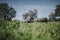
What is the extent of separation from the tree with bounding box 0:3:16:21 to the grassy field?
9cm

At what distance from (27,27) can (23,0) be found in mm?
489

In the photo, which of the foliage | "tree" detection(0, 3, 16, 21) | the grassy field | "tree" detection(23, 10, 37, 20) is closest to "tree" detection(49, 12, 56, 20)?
the foliage

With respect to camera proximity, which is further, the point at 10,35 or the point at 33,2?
the point at 33,2

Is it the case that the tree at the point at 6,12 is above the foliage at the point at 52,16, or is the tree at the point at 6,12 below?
above

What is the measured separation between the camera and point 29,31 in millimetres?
2152

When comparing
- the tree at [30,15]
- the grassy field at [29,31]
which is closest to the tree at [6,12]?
the grassy field at [29,31]

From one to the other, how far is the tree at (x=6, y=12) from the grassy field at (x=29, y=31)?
0.29 ft

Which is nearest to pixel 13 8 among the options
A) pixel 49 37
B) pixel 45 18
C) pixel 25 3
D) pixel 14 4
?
pixel 14 4

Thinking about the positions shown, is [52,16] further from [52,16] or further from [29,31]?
[29,31]

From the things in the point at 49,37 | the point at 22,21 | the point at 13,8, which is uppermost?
the point at 13,8

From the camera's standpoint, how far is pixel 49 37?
6.75 feet

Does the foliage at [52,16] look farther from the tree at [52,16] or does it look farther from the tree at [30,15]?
the tree at [30,15]

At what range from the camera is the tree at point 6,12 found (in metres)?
2.32

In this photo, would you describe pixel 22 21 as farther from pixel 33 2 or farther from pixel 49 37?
pixel 49 37
